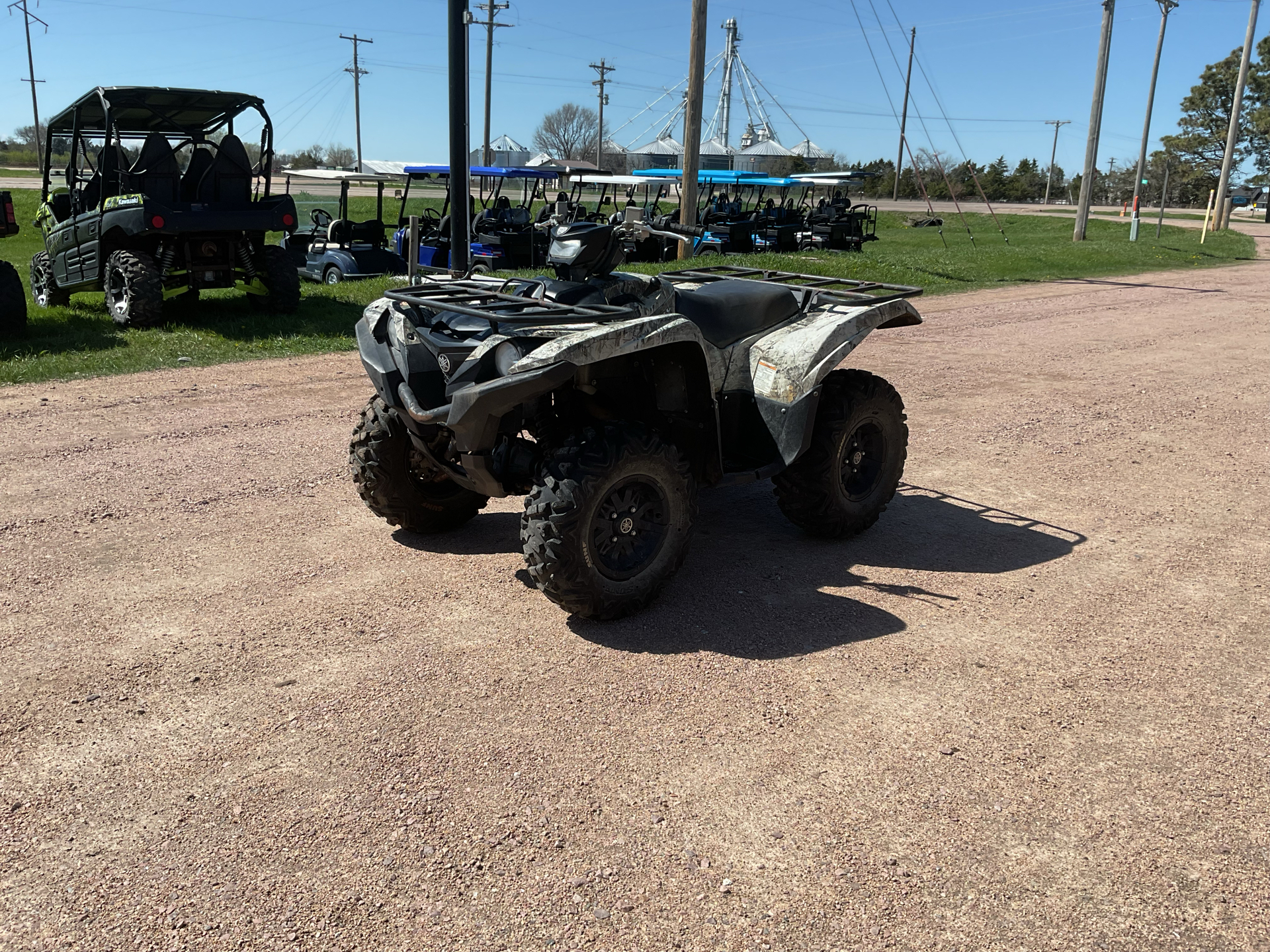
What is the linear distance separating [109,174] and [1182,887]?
11.8 meters

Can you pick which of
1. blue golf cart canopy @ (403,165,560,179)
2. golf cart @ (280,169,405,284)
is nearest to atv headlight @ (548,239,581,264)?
golf cart @ (280,169,405,284)

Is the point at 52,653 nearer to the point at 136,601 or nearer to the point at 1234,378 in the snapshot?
the point at 136,601

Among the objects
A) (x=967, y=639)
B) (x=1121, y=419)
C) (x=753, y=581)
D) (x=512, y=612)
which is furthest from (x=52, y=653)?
(x=1121, y=419)

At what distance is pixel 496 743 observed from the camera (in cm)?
334

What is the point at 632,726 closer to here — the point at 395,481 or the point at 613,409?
the point at 613,409

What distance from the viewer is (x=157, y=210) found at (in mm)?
10461

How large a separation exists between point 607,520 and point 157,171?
9.70 metres

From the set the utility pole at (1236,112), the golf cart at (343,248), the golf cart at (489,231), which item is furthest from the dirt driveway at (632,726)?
the utility pole at (1236,112)

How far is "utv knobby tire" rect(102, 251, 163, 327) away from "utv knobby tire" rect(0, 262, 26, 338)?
36.9 inches

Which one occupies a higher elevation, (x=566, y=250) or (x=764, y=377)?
(x=566, y=250)

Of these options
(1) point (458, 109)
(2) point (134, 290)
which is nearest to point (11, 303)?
(2) point (134, 290)

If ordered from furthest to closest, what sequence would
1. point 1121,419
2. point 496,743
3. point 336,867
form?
point 1121,419 < point 496,743 < point 336,867

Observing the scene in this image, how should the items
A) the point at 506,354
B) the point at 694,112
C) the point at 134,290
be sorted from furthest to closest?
the point at 694,112 → the point at 134,290 → the point at 506,354

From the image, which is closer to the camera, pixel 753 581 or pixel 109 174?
pixel 753 581
